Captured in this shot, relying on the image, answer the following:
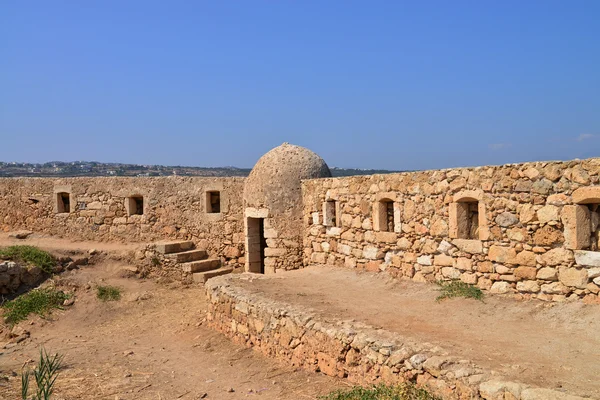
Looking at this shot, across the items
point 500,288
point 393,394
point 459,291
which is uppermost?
point 500,288

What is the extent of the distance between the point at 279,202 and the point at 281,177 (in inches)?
23.2

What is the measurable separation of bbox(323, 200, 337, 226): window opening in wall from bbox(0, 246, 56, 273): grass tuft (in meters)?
6.72

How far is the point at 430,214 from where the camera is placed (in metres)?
8.39

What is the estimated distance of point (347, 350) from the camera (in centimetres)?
618

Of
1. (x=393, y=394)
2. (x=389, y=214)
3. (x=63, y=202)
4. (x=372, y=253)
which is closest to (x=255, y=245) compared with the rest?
(x=372, y=253)

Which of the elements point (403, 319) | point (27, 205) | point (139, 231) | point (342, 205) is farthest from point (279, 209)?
point (27, 205)

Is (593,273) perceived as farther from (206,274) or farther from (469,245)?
(206,274)

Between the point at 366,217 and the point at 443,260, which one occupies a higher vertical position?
the point at 366,217

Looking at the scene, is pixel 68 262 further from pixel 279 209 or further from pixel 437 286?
pixel 437 286

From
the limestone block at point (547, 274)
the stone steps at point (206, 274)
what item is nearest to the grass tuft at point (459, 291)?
the limestone block at point (547, 274)

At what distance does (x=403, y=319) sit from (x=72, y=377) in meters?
4.67

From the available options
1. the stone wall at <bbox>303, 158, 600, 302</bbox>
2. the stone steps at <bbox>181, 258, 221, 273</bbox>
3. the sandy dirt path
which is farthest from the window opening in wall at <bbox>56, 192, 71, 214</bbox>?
the stone wall at <bbox>303, 158, 600, 302</bbox>

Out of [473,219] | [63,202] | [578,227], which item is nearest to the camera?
[578,227]

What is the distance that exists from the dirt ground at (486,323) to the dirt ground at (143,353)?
112 cm
